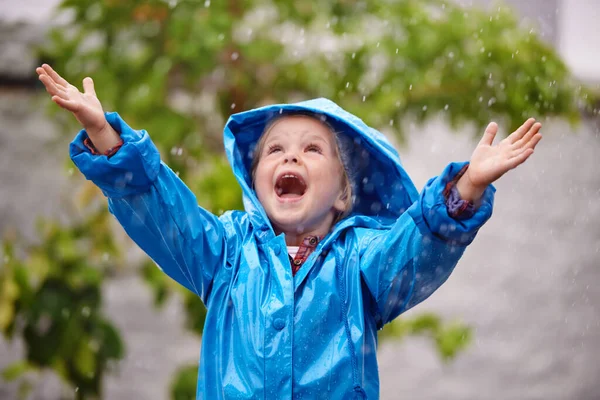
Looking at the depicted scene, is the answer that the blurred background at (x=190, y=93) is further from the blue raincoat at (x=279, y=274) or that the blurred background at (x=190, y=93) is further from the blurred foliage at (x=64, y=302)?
the blue raincoat at (x=279, y=274)

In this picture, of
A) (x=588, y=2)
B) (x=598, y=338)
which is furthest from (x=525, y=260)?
(x=588, y=2)

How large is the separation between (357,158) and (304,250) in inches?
13.8

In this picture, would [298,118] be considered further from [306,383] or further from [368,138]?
[306,383]

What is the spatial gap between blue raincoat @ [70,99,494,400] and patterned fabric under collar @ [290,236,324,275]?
0.04m

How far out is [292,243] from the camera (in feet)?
6.37

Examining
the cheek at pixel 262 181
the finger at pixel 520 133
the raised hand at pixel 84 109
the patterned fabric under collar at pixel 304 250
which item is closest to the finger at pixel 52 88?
the raised hand at pixel 84 109

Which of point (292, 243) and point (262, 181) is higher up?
point (262, 181)

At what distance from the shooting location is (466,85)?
3.60 m

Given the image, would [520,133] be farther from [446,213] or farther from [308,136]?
[308,136]

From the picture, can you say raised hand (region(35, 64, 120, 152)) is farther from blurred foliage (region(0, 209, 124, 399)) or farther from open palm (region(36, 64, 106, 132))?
blurred foliage (region(0, 209, 124, 399))

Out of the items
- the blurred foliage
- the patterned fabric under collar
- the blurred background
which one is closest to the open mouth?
the patterned fabric under collar

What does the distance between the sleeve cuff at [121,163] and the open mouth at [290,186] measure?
0.33 m

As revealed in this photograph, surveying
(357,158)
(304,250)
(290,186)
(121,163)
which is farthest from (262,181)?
(121,163)

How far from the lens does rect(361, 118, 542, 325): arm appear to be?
1.58 m
